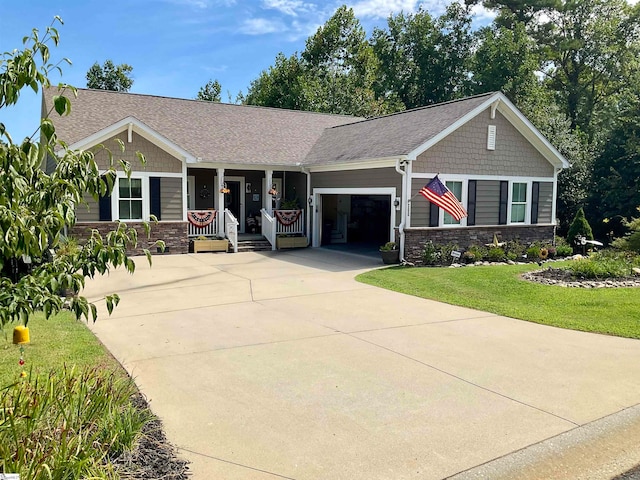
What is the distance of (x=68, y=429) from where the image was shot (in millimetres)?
3277

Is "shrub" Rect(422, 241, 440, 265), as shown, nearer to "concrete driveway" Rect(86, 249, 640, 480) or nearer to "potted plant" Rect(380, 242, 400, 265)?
"potted plant" Rect(380, 242, 400, 265)

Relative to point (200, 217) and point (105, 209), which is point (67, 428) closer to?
point (105, 209)

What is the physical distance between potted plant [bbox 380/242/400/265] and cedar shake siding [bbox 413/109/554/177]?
240cm

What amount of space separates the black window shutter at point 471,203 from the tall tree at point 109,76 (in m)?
34.8

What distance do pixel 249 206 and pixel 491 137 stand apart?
397 inches

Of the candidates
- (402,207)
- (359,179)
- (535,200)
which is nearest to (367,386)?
(402,207)

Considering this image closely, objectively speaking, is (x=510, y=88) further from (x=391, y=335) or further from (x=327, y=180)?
(x=391, y=335)

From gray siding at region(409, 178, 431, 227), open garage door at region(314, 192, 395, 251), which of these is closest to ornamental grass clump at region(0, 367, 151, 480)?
gray siding at region(409, 178, 431, 227)

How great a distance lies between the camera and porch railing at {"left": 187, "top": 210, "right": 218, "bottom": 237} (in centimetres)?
1803

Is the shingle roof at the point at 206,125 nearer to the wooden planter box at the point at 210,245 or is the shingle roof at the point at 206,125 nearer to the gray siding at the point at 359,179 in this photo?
the gray siding at the point at 359,179

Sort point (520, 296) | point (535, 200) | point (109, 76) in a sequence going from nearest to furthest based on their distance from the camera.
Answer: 1. point (520, 296)
2. point (535, 200)
3. point (109, 76)

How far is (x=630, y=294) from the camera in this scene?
409 inches

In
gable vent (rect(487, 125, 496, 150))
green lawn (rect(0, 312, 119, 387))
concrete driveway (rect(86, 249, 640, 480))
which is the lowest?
concrete driveway (rect(86, 249, 640, 480))

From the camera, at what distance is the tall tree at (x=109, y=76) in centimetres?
4138
